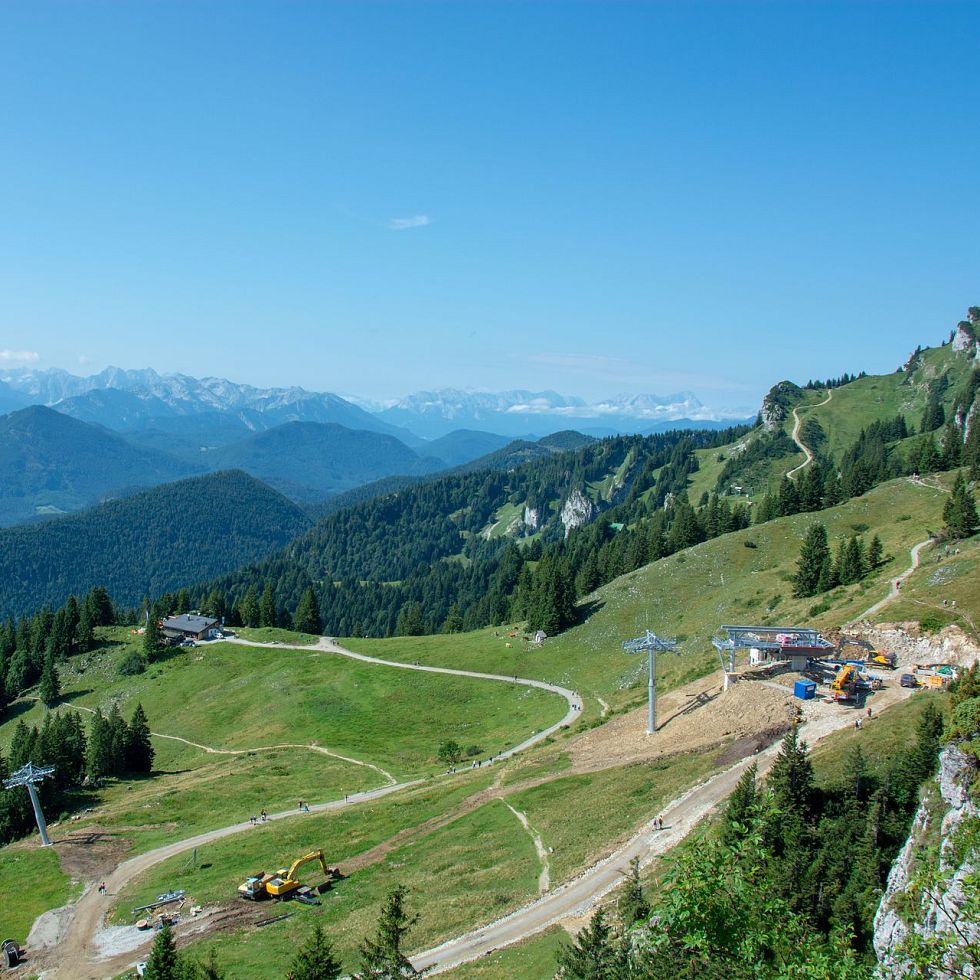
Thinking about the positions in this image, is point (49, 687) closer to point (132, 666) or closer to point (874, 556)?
point (132, 666)

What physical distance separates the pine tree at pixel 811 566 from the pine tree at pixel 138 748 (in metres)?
86.2

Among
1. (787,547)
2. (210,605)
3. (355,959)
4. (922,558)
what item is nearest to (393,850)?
(355,959)

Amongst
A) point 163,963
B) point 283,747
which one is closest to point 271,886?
point 163,963

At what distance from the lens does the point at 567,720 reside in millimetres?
85312

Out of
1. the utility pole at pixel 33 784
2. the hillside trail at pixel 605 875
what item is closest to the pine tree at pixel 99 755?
the utility pole at pixel 33 784

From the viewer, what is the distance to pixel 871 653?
63.2 metres

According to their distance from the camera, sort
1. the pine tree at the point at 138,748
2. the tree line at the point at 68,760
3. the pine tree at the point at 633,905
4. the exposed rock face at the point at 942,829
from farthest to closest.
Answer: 1. the pine tree at the point at 138,748
2. the tree line at the point at 68,760
3. the pine tree at the point at 633,905
4. the exposed rock face at the point at 942,829

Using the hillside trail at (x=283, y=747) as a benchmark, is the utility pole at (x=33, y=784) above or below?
above

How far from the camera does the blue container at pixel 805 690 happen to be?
57344mm

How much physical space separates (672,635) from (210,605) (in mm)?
103521

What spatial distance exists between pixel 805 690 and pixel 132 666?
11659 centimetres

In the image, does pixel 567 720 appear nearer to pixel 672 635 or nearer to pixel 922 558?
pixel 672 635

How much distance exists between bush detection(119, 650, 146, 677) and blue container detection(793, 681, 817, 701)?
114 meters

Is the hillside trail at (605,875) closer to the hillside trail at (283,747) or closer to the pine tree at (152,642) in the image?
the hillside trail at (283,747)
